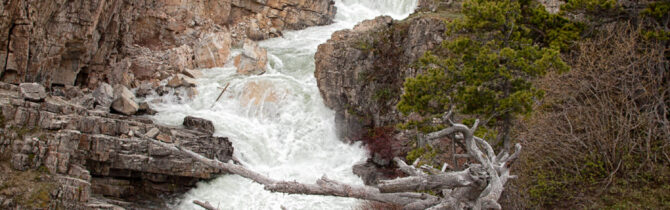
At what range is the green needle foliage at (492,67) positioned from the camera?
13.6 m

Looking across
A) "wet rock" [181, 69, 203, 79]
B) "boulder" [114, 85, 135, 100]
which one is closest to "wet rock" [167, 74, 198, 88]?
"wet rock" [181, 69, 203, 79]

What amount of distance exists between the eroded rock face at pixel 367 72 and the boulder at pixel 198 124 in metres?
6.58

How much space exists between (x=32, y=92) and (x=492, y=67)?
14374mm

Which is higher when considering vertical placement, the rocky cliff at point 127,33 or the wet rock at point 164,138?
the rocky cliff at point 127,33

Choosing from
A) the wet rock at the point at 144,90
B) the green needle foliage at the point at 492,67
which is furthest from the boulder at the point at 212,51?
the green needle foliage at the point at 492,67

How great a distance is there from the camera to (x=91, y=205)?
15.5 m

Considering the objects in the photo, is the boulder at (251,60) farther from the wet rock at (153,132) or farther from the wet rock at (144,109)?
the wet rock at (153,132)

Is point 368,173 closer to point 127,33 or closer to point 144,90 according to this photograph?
point 144,90

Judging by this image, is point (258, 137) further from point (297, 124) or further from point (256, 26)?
point (256, 26)

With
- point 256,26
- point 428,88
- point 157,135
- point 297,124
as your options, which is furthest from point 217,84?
point 428,88

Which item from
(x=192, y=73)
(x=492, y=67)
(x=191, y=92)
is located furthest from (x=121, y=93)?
(x=492, y=67)

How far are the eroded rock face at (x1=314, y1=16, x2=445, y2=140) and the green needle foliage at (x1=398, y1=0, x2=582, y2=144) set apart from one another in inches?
397

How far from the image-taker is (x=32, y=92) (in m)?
17.2

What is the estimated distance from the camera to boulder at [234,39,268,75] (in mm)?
32344
